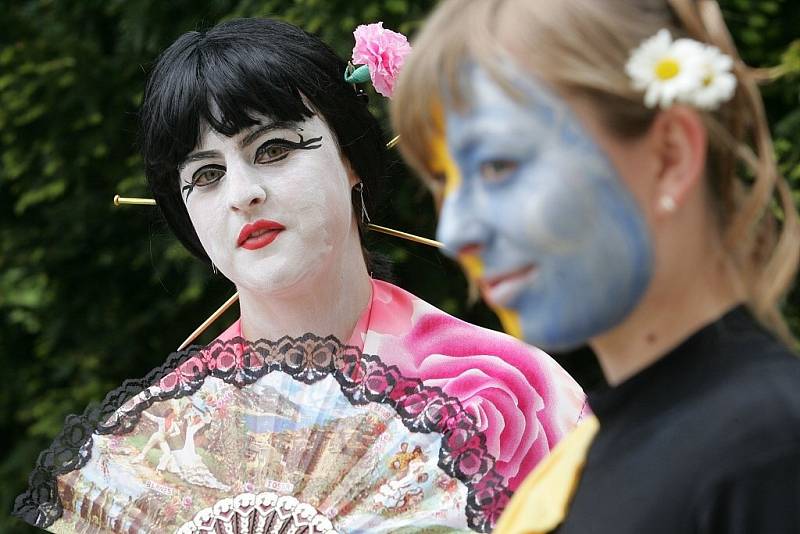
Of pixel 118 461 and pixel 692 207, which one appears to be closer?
pixel 692 207

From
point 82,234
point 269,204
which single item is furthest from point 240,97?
point 82,234

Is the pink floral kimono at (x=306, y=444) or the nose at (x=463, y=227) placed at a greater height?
the nose at (x=463, y=227)

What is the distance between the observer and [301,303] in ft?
6.84

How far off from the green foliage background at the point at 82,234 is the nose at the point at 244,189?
4.96 feet

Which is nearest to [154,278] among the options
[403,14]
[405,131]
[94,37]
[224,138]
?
[94,37]

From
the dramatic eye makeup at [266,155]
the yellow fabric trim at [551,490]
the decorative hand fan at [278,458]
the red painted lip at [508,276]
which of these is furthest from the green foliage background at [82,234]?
the red painted lip at [508,276]

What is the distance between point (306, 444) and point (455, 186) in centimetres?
73

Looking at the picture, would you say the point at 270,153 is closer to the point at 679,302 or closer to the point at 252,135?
the point at 252,135

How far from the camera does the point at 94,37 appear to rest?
398 cm

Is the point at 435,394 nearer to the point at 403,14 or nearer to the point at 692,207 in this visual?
the point at 692,207

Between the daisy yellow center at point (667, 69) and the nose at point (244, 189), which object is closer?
the daisy yellow center at point (667, 69)

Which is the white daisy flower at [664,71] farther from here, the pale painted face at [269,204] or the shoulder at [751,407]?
the pale painted face at [269,204]

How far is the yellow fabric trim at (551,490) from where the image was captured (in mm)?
1096

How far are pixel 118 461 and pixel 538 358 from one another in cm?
71
